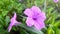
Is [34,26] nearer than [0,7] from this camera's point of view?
Yes

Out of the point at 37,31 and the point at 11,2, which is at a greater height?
the point at 11,2

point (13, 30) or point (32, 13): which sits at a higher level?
point (32, 13)

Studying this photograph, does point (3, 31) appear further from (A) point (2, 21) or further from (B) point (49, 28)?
(B) point (49, 28)

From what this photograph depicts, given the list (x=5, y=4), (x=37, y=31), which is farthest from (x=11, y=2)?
(x=37, y=31)

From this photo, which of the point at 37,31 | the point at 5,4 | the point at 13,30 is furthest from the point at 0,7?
the point at 37,31

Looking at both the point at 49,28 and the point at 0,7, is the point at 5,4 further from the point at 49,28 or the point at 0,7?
the point at 49,28

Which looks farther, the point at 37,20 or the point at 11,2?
the point at 11,2

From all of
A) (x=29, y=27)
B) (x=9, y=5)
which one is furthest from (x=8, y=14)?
(x=29, y=27)
